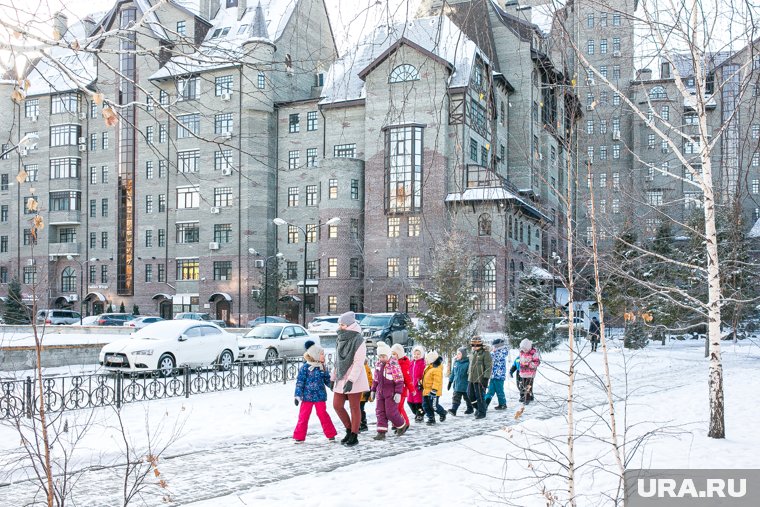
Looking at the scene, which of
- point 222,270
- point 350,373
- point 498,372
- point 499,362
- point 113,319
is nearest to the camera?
point 350,373

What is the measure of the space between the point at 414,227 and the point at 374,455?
42.2m

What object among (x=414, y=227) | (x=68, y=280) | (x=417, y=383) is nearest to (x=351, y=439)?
(x=417, y=383)

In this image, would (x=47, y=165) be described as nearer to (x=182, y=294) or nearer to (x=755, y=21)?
(x=182, y=294)

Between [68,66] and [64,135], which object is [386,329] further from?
[64,135]

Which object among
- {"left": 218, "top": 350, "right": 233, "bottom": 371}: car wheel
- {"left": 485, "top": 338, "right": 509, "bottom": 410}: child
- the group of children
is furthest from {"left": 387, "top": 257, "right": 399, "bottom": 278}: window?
{"left": 485, "top": 338, "right": 509, "bottom": 410}: child

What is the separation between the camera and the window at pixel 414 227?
5188 cm

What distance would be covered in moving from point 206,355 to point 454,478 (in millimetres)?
14618

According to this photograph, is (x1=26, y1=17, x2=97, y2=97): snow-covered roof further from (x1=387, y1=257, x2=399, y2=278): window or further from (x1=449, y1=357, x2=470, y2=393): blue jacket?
(x1=387, y1=257, x2=399, y2=278): window

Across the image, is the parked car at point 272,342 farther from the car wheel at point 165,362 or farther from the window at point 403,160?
the window at point 403,160

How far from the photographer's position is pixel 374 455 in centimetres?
1056

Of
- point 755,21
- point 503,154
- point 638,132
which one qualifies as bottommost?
point 755,21

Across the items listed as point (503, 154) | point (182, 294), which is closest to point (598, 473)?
point (503, 154)

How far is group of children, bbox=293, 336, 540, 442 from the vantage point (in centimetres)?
1144

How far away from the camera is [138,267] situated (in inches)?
2473
